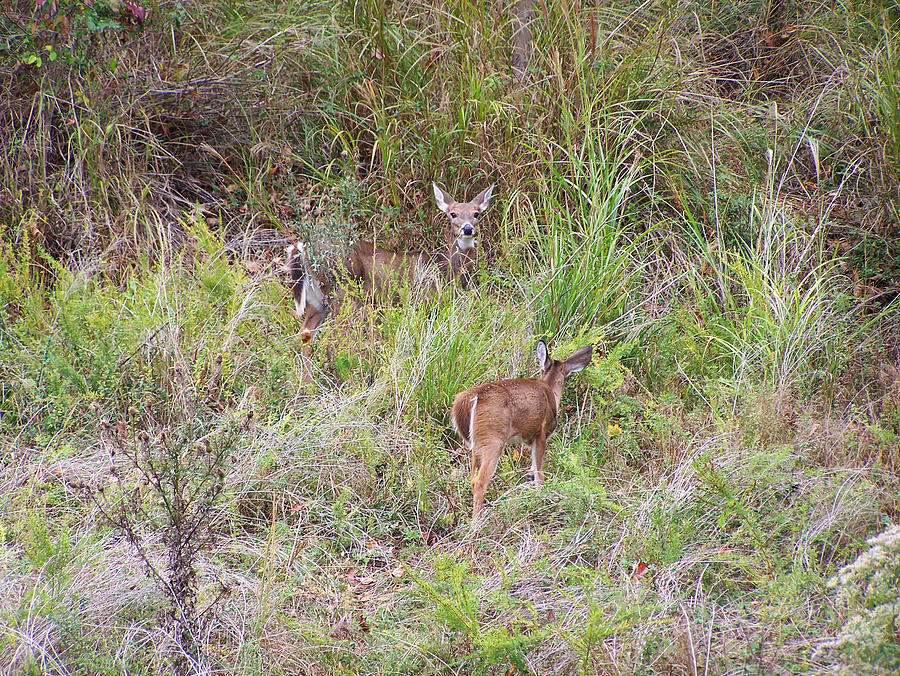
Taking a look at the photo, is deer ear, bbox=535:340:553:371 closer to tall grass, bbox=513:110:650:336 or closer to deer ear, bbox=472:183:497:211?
tall grass, bbox=513:110:650:336

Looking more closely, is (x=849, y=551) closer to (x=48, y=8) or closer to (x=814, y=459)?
(x=814, y=459)

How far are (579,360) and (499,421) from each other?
2.59ft

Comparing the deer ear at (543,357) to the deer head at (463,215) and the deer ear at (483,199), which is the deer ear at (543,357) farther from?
the deer ear at (483,199)

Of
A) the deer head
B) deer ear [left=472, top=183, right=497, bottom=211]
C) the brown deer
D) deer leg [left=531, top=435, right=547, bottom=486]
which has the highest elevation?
deer ear [left=472, top=183, right=497, bottom=211]

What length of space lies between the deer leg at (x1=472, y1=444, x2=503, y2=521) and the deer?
1504mm

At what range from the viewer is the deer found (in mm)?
6395

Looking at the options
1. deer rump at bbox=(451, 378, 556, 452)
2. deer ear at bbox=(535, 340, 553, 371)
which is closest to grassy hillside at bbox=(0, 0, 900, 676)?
deer rump at bbox=(451, 378, 556, 452)

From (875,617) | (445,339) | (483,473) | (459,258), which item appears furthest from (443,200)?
(875,617)

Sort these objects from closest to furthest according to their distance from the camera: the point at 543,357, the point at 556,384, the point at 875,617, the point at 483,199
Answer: the point at 875,617, the point at 543,357, the point at 556,384, the point at 483,199

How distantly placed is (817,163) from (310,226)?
A: 3.62 metres

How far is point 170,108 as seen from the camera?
7746mm

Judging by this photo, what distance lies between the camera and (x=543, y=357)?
523 cm

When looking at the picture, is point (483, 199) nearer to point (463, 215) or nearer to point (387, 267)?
point (463, 215)

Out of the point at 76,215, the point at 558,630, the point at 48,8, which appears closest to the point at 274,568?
the point at 558,630
